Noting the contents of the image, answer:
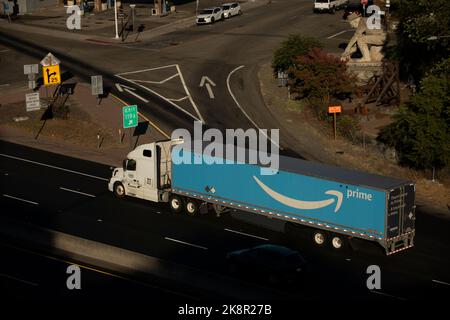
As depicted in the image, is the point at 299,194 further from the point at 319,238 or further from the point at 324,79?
the point at 324,79

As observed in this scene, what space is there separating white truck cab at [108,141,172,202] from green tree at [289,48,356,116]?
24.2 metres

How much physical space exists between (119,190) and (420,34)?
28.4 m

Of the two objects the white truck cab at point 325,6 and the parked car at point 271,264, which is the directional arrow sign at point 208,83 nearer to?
the white truck cab at point 325,6

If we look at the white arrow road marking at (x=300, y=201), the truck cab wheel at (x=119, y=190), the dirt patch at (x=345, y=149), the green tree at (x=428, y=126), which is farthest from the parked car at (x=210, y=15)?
the white arrow road marking at (x=300, y=201)

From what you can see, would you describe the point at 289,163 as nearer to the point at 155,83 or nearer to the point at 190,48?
the point at 155,83

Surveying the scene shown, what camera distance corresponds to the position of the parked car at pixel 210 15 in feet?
347

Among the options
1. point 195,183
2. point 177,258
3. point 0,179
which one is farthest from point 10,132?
point 177,258

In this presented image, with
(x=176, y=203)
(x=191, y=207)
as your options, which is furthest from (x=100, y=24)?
(x=191, y=207)

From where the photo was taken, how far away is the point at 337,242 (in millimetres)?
43500

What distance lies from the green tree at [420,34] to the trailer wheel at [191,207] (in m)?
22.6

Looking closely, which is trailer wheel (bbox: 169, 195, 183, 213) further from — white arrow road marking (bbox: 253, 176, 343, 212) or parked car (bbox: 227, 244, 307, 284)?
parked car (bbox: 227, 244, 307, 284)

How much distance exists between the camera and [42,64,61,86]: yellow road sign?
71312 millimetres

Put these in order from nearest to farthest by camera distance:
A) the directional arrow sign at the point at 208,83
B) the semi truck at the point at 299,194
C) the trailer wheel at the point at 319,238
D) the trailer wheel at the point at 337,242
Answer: the semi truck at the point at 299,194 < the trailer wheel at the point at 337,242 < the trailer wheel at the point at 319,238 < the directional arrow sign at the point at 208,83

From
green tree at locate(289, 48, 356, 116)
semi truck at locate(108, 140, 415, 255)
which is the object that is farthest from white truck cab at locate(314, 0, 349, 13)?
semi truck at locate(108, 140, 415, 255)
